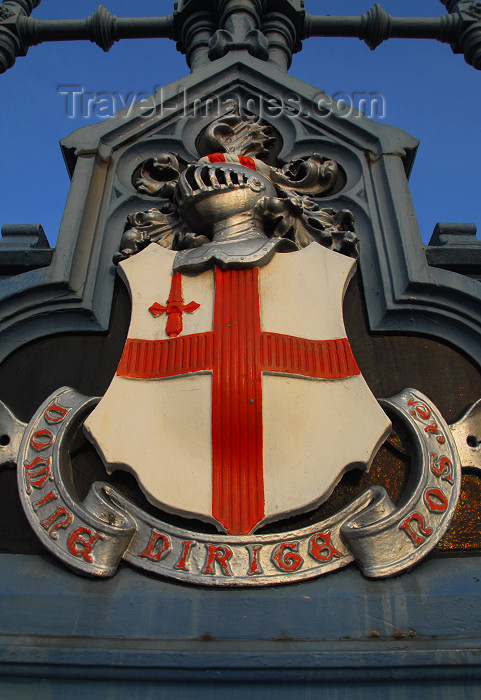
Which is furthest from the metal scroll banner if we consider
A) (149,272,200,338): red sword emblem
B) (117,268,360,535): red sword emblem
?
(149,272,200,338): red sword emblem

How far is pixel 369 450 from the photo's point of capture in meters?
2.41

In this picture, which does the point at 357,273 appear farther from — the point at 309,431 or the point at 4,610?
the point at 4,610

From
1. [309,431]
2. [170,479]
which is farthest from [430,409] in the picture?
[170,479]

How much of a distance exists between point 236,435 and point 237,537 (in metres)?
0.41

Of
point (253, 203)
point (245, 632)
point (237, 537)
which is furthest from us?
point (253, 203)

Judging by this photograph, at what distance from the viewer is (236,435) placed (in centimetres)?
240

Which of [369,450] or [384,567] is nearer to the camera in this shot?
[384,567]

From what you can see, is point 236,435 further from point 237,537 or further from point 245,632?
point 245,632

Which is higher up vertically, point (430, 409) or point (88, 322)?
point (88, 322)

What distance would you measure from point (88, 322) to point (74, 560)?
4.45ft

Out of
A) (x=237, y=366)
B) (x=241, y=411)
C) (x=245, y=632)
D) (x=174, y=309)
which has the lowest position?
(x=245, y=632)

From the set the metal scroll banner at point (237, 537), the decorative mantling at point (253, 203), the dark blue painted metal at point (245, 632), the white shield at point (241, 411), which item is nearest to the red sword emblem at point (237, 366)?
the white shield at point (241, 411)

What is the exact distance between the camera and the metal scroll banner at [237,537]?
2178 mm

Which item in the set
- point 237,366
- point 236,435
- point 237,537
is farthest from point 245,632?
point 237,366
